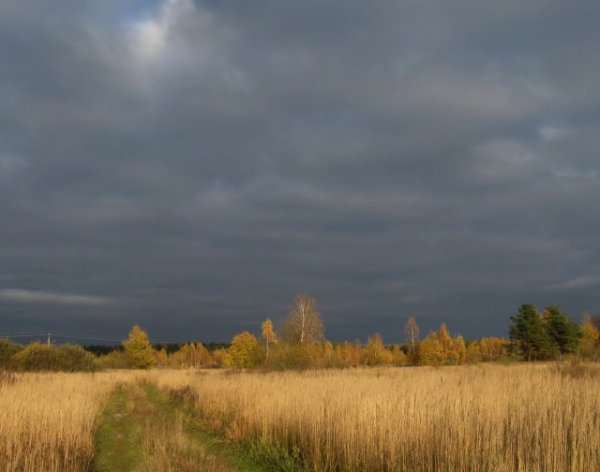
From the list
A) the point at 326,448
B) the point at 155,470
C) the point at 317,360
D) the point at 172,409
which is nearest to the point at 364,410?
the point at 326,448

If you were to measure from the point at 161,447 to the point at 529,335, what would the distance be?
56252 mm

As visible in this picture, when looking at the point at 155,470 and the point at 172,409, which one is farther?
the point at 172,409

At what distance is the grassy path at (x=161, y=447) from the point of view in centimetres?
860

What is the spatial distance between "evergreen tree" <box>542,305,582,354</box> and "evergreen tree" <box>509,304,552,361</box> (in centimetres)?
110

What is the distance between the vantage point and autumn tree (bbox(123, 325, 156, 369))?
242ft

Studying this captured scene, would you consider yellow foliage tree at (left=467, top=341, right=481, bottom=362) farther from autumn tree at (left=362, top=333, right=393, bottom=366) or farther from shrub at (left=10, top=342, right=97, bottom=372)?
shrub at (left=10, top=342, right=97, bottom=372)

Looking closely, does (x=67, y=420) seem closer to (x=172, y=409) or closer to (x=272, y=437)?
(x=272, y=437)

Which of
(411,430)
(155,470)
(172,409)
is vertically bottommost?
(172,409)

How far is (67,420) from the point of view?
1050 centimetres

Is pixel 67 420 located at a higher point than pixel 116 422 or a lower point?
higher

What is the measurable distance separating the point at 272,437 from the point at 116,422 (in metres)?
7.96

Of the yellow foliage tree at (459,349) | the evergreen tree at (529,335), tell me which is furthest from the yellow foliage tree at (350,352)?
the evergreen tree at (529,335)

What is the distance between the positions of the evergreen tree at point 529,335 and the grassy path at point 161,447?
4846cm

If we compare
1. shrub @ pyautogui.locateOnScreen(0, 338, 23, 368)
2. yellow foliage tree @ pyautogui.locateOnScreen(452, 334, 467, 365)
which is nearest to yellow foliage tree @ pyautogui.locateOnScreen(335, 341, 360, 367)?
yellow foliage tree @ pyautogui.locateOnScreen(452, 334, 467, 365)
